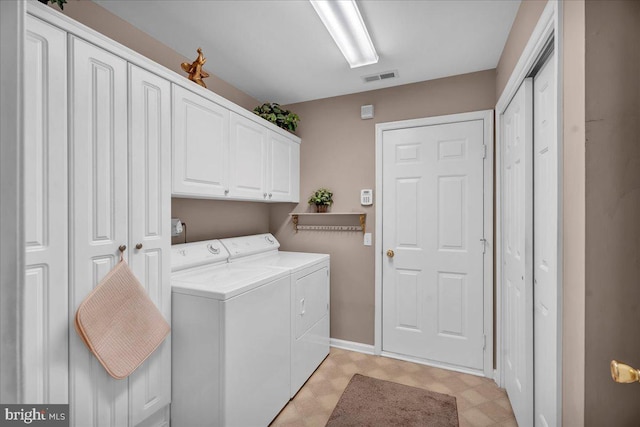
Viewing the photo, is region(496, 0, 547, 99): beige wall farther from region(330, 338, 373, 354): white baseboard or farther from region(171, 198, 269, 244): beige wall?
region(330, 338, 373, 354): white baseboard

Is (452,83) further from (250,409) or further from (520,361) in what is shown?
(250,409)

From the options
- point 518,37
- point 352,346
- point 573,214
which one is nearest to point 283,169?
point 352,346

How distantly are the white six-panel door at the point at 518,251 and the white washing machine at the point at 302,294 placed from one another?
4.69ft

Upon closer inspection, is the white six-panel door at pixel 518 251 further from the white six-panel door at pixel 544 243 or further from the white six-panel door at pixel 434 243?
the white six-panel door at pixel 434 243

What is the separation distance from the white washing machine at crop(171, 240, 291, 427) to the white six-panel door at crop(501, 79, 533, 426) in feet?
4.85

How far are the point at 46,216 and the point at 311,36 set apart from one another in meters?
1.79

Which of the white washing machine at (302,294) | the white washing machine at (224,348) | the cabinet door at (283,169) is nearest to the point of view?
the white washing machine at (224,348)

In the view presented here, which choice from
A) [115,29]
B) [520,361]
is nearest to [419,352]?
[520,361]

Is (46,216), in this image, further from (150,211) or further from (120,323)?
(120,323)

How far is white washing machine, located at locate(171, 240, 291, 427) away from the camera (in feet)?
5.00

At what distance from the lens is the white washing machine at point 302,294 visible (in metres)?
2.17

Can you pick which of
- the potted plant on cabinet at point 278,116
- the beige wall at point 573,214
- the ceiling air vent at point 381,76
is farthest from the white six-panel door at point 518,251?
the potted plant on cabinet at point 278,116

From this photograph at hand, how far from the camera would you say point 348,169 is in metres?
2.94

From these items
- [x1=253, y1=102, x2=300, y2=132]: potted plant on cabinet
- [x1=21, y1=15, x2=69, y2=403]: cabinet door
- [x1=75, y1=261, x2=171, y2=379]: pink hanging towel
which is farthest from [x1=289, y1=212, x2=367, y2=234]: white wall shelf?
[x1=21, y1=15, x2=69, y2=403]: cabinet door
